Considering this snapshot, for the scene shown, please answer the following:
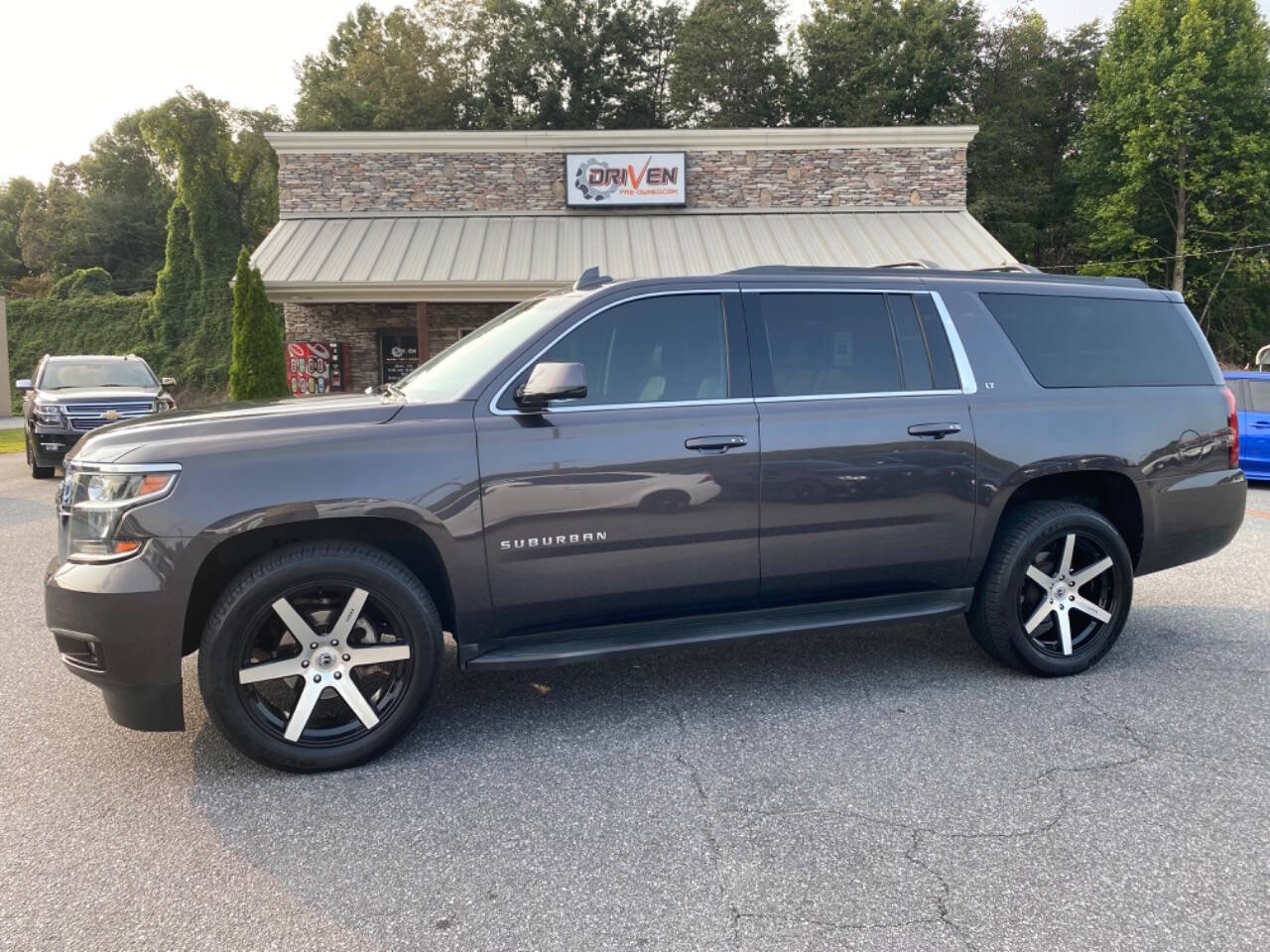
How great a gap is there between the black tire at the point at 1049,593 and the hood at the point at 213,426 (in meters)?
2.95

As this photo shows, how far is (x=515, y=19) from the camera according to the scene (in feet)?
126

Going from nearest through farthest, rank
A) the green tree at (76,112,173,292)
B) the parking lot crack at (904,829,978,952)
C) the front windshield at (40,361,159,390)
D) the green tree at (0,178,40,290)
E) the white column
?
the parking lot crack at (904,829,978,952)
the front windshield at (40,361,159,390)
the white column
the green tree at (76,112,173,292)
the green tree at (0,178,40,290)

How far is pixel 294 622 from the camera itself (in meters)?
3.34

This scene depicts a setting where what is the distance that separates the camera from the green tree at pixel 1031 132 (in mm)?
34750

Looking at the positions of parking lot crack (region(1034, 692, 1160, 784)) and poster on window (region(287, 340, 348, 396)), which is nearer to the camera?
parking lot crack (region(1034, 692, 1160, 784))

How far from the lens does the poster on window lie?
65.8 feet

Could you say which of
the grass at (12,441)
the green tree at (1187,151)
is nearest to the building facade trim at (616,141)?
the grass at (12,441)

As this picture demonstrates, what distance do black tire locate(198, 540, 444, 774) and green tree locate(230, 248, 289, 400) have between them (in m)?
14.2

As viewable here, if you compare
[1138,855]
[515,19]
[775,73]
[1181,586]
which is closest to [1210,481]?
[1181,586]

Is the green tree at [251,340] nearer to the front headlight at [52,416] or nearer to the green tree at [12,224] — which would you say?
the front headlight at [52,416]

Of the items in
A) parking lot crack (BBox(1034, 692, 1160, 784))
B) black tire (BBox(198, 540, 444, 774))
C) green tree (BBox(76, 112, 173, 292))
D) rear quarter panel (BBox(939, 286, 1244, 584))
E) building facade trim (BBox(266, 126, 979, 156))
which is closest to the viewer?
black tire (BBox(198, 540, 444, 774))

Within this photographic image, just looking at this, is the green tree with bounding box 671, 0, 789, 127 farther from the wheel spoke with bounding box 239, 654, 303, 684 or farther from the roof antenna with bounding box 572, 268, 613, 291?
the wheel spoke with bounding box 239, 654, 303, 684

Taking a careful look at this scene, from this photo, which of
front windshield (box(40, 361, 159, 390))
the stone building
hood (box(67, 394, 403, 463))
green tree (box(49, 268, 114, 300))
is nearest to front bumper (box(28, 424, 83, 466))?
front windshield (box(40, 361, 159, 390))

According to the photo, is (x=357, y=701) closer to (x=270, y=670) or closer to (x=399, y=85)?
(x=270, y=670)
